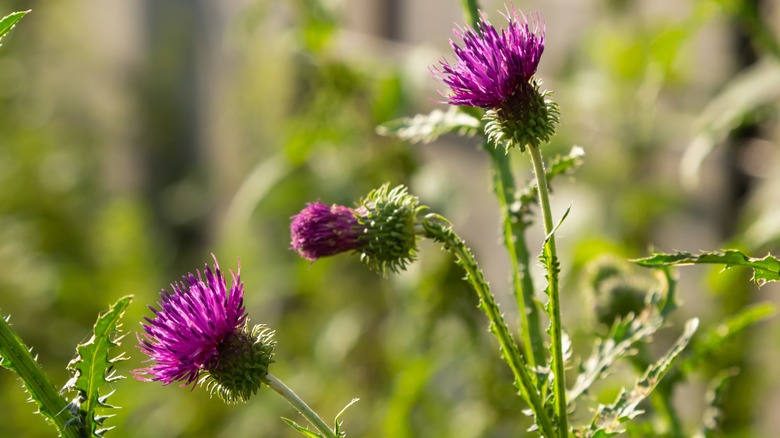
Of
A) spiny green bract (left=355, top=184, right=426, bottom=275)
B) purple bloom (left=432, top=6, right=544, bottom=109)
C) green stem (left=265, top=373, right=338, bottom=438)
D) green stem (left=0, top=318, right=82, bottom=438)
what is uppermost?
purple bloom (left=432, top=6, right=544, bottom=109)

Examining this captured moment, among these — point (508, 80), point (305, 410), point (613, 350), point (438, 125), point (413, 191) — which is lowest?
point (305, 410)

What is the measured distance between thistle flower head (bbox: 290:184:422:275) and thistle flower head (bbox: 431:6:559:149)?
150 millimetres

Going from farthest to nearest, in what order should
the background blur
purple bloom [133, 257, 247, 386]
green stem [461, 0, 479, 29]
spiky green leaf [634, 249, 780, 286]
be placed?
the background blur → green stem [461, 0, 479, 29] → purple bloom [133, 257, 247, 386] → spiky green leaf [634, 249, 780, 286]

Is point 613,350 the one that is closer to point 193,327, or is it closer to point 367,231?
point 367,231

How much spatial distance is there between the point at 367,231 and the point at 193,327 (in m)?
0.20

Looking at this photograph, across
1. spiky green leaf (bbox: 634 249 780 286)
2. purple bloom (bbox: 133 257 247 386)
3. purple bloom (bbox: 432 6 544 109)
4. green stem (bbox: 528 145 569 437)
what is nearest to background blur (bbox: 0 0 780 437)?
purple bloom (bbox: 432 6 544 109)

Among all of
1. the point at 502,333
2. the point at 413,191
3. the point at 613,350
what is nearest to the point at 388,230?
the point at 502,333

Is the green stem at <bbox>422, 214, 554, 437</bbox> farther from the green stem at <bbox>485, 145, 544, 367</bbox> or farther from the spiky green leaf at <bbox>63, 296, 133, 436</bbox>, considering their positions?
the spiky green leaf at <bbox>63, 296, 133, 436</bbox>

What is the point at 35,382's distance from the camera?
85 centimetres

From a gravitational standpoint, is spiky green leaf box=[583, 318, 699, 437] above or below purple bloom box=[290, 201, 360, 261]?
below

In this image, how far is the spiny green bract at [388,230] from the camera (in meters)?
0.95

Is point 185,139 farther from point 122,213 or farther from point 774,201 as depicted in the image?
point 774,201

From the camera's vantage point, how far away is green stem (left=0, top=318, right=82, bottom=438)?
2.73 ft

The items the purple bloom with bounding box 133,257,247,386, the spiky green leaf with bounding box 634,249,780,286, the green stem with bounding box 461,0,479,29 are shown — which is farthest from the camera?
the green stem with bounding box 461,0,479,29
